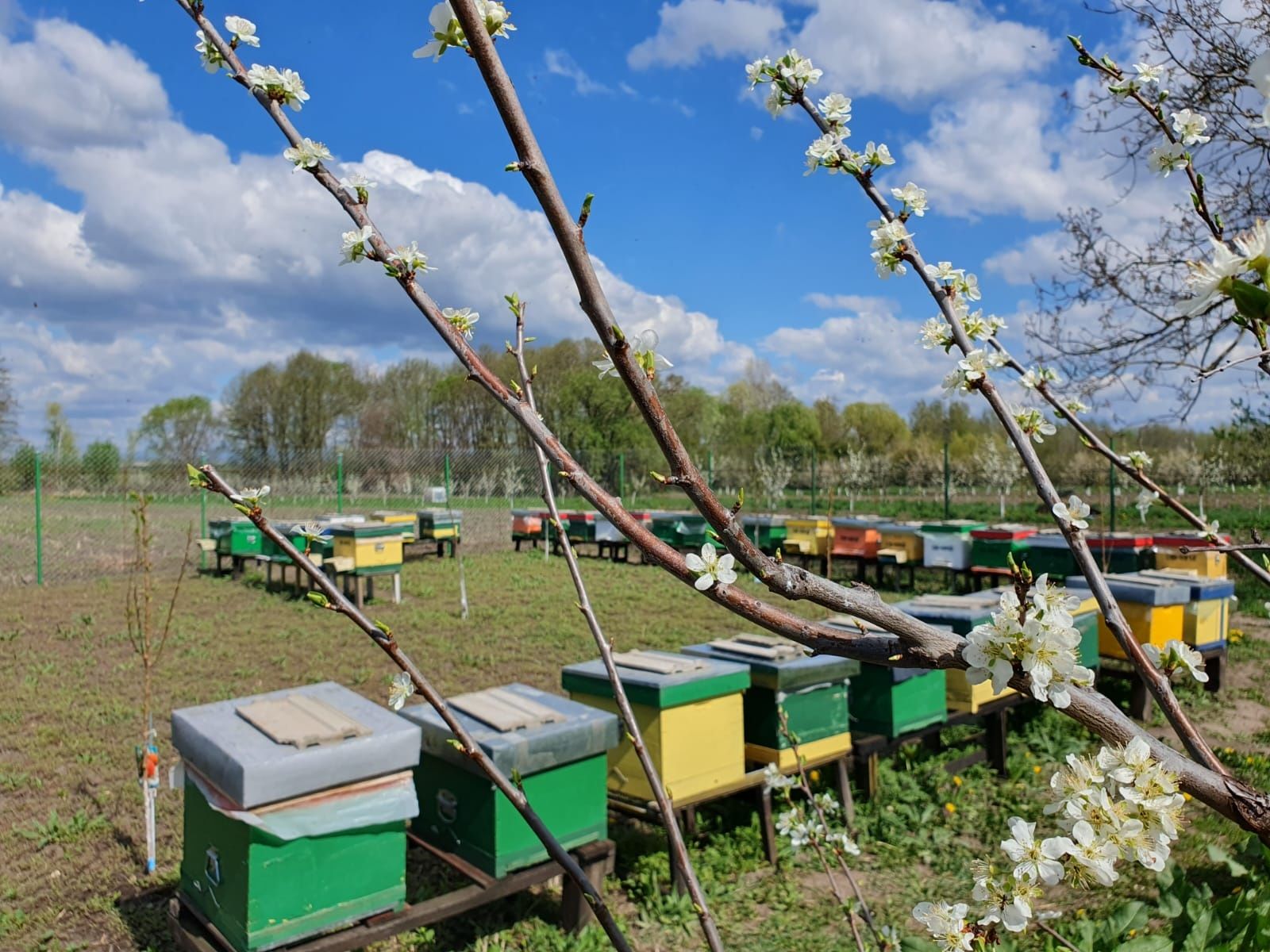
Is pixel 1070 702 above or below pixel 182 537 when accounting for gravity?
above

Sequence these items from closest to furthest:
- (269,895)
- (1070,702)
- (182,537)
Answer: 1. (1070,702)
2. (269,895)
3. (182,537)

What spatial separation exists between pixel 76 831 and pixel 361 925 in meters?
2.08

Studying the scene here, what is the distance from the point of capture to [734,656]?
4164mm

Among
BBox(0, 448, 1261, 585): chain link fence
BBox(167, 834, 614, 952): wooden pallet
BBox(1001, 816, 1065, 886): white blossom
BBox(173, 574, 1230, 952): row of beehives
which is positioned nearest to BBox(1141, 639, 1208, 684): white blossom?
BBox(1001, 816, 1065, 886): white blossom

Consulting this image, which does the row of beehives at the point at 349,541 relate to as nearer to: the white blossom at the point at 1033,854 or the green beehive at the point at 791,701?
the green beehive at the point at 791,701

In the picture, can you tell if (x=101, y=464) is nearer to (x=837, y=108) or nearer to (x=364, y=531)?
(x=364, y=531)

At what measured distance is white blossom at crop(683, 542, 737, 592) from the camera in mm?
647

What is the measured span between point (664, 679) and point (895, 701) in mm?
1437

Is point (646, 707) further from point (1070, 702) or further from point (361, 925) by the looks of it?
point (1070, 702)

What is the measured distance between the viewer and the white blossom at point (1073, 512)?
110 cm

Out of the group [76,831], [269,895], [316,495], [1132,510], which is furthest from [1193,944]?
[316,495]

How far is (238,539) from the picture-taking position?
11.4 meters

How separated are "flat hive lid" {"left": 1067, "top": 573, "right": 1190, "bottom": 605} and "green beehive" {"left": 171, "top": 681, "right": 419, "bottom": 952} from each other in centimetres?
420

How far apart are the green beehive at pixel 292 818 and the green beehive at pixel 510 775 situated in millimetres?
282
